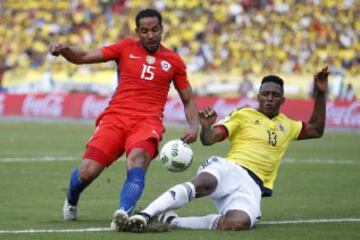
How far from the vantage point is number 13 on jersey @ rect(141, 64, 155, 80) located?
1070 cm

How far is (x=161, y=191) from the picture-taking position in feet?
48.0

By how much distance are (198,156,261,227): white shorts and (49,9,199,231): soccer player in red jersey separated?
0.45 meters

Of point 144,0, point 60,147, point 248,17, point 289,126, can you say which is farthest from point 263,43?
point 289,126

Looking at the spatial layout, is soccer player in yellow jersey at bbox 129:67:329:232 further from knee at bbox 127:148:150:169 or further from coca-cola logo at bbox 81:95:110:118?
coca-cola logo at bbox 81:95:110:118

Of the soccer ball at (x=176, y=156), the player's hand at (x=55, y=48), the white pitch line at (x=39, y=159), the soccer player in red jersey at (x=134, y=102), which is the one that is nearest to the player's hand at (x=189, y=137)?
the soccer player in red jersey at (x=134, y=102)

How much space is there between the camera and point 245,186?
10.2 metres

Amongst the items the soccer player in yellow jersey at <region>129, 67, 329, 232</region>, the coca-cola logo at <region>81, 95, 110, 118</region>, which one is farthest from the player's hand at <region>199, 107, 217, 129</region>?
the coca-cola logo at <region>81, 95, 110, 118</region>

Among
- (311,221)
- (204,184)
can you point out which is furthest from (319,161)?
(204,184)

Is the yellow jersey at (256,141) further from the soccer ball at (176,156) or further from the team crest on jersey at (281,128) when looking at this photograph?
the soccer ball at (176,156)

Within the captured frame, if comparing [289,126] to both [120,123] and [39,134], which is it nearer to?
[120,123]

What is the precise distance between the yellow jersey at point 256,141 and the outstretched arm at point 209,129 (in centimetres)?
30

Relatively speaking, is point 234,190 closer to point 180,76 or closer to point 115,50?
point 180,76

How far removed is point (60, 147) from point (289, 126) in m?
13.8

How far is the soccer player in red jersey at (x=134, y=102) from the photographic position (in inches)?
411
